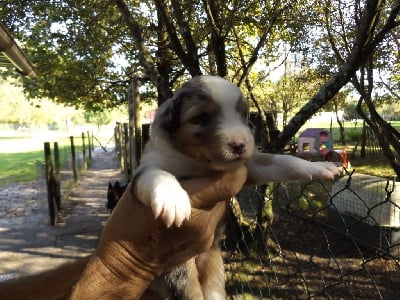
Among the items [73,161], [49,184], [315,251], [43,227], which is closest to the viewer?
[315,251]

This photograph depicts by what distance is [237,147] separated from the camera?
2.01 m

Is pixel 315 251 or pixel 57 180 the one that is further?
pixel 57 180

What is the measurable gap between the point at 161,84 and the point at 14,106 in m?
66.2

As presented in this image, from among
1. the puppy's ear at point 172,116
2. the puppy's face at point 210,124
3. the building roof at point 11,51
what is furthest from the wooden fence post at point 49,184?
the puppy's face at point 210,124

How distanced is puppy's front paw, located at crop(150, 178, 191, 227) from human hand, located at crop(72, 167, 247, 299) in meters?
0.14

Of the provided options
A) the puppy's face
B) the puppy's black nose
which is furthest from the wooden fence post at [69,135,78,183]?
the puppy's black nose

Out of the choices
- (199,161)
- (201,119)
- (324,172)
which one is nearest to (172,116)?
(201,119)

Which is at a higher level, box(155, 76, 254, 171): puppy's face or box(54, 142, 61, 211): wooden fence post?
box(155, 76, 254, 171): puppy's face

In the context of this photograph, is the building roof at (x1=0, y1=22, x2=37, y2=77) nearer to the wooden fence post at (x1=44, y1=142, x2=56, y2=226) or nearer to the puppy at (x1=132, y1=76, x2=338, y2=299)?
the wooden fence post at (x1=44, y1=142, x2=56, y2=226)

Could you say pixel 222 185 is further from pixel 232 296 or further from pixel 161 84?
pixel 161 84

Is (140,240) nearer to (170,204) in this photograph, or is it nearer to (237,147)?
(170,204)

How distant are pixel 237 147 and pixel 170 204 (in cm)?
48

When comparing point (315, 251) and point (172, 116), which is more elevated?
point (172, 116)

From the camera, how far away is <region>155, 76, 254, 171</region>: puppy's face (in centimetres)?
203
